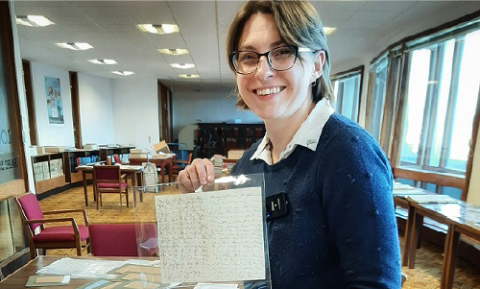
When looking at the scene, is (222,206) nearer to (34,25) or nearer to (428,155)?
(428,155)

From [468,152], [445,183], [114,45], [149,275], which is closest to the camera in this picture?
[149,275]

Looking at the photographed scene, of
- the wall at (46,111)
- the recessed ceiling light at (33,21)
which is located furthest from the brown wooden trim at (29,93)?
the recessed ceiling light at (33,21)

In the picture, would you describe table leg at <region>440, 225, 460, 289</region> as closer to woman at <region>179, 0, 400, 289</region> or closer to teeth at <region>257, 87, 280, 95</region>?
woman at <region>179, 0, 400, 289</region>

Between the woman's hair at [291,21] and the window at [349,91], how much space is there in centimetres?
618

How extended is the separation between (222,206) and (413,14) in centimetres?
Answer: 426

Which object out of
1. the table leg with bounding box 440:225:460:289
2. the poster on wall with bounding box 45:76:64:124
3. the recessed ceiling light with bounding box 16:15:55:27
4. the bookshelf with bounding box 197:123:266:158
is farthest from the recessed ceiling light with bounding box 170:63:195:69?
the table leg with bounding box 440:225:460:289

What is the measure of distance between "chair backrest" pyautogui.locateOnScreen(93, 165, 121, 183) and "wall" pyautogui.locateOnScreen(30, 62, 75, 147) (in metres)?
2.79

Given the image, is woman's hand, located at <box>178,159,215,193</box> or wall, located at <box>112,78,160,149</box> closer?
woman's hand, located at <box>178,159,215,193</box>

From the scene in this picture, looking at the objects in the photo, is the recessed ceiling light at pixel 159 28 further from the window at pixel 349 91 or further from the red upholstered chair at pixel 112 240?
the window at pixel 349 91

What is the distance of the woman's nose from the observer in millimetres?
568

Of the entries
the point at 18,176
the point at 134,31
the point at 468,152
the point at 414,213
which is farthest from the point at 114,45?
the point at 468,152

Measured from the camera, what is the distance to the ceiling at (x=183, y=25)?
315 centimetres

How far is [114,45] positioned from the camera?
187 inches

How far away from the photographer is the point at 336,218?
467mm
